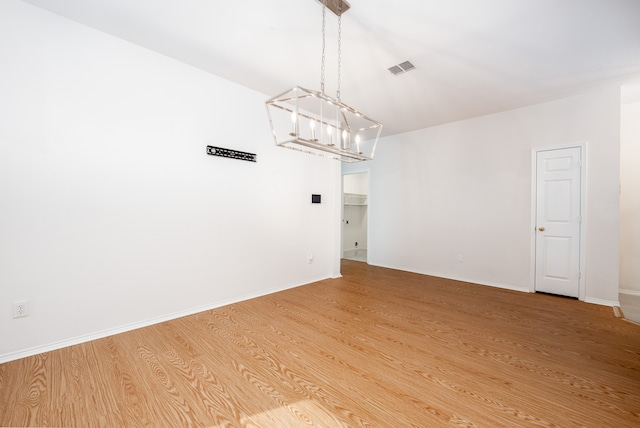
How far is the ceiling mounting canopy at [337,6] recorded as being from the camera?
6.79 feet

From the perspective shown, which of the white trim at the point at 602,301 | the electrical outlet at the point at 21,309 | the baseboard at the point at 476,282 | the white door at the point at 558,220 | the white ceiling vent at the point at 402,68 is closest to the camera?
the electrical outlet at the point at 21,309

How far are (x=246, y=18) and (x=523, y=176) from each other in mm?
4363

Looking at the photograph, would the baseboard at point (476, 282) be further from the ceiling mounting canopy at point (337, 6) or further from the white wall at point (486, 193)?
the ceiling mounting canopy at point (337, 6)

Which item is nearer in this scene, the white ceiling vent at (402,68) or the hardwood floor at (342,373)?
the hardwood floor at (342,373)

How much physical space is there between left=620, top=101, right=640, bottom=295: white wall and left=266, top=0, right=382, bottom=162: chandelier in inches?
149

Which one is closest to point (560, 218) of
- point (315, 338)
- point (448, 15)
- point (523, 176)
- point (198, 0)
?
point (523, 176)

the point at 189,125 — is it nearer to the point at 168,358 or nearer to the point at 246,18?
the point at 246,18

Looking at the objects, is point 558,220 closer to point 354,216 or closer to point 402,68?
point 402,68

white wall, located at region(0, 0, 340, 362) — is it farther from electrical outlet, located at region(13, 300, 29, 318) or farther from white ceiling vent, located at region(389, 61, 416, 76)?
white ceiling vent, located at region(389, 61, 416, 76)

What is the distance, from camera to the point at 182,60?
2.91 m

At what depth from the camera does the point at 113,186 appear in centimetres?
248

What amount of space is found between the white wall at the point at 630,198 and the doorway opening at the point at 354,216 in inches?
181

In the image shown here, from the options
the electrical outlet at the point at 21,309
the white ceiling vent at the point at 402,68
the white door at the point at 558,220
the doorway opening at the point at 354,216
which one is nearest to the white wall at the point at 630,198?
the white door at the point at 558,220

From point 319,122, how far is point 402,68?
70.4 inches
